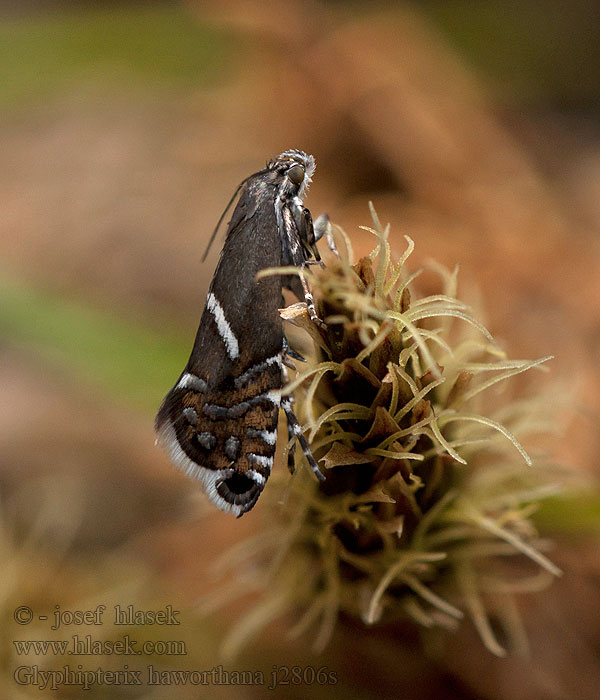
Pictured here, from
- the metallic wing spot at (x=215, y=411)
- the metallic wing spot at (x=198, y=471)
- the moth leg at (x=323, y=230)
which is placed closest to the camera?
the metallic wing spot at (x=198, y=471)

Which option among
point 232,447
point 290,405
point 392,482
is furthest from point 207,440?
point 392,482

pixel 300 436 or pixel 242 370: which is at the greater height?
pixel 242 370

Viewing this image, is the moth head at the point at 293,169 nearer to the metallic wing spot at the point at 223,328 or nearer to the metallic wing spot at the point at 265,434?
the metallic wing spot at the point at 223,328

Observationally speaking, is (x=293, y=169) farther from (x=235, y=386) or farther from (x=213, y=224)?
(x=213, y=224)

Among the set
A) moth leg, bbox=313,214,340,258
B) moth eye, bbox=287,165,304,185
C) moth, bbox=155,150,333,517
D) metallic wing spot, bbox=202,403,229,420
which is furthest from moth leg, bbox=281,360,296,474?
moth eye, bbox=287,165,304,185

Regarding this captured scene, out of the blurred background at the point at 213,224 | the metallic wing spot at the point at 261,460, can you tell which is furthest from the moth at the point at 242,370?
the blurred background at the point at 213,224

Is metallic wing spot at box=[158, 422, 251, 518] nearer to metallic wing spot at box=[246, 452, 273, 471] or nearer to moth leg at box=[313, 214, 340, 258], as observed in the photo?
metallic wing spot at box=[246, 452, 273, 471]

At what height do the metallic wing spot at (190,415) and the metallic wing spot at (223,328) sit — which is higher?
the metallic wing spot at (223,328)
